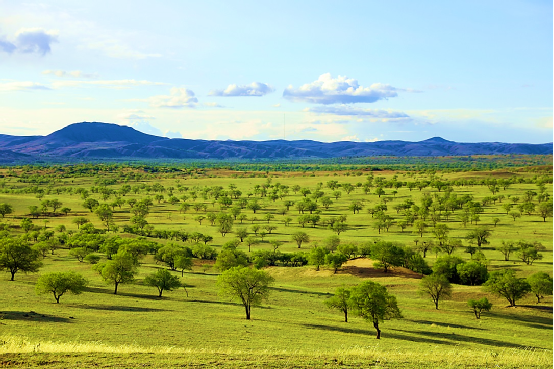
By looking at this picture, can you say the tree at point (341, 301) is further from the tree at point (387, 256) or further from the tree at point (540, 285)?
the tree at point (540, 285)

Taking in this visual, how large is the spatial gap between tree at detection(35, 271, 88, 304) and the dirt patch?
140ft

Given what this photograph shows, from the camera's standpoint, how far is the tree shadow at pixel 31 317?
124 ft

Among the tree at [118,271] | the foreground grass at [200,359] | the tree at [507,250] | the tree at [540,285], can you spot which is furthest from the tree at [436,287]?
the tree at [118,271]

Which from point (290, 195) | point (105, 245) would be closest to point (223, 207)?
point (290, 195)

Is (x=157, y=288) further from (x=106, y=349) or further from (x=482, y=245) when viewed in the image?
(x=482, y=245)

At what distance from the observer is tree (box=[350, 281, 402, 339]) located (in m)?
45.0

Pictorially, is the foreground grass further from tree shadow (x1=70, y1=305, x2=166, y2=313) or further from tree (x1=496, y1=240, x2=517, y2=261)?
tree (x1=496, y1=240, x2=517, y2=261)

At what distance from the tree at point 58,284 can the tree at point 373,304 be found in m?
30.5

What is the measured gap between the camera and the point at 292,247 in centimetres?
9988

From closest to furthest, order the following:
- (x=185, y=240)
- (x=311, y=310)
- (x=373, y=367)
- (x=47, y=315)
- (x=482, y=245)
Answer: (x=373, y=367), (x=47, y=315), (x=311, y=310), (x=482, y=245), (x=185, y=240)

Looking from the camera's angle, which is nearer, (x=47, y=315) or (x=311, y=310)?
(x=47, y=315)

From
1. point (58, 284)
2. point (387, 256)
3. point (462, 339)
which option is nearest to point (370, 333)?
point (462, 339)

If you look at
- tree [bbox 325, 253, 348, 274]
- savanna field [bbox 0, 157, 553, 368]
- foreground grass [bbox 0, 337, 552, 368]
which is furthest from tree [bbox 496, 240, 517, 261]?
foreground grass [bbox 0, 337, 552, 368]

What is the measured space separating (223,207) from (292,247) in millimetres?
62802
